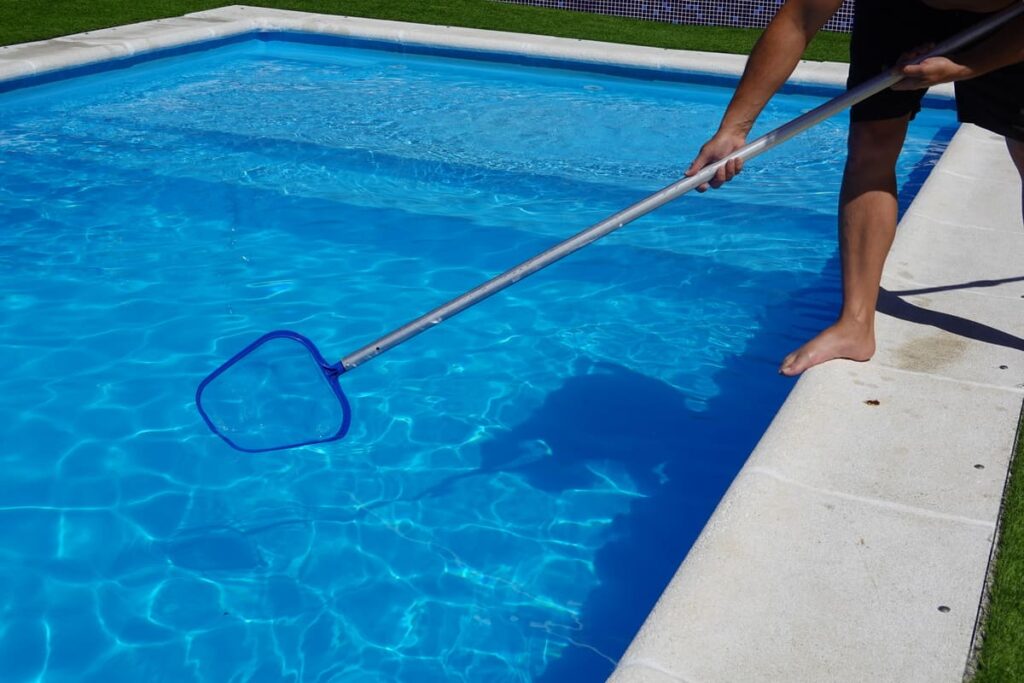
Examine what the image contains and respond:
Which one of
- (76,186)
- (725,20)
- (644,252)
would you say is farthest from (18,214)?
(725,20)

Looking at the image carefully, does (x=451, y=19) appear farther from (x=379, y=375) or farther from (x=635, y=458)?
(x=635, y=458)

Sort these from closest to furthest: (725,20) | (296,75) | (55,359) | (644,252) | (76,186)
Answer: (55,359), (644,252), (76,186), (296,75), (725,20)

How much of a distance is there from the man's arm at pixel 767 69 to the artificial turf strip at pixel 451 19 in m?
6.23

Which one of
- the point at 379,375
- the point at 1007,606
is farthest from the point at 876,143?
the point at 379,375

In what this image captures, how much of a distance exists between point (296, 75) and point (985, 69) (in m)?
6.85

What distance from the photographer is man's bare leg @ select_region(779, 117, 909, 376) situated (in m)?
3.24

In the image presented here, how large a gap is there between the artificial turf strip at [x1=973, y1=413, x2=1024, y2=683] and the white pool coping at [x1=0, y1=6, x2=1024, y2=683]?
31 millimetres

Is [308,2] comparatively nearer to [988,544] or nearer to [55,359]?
[55,359]

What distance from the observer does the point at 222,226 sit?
18.8 feet

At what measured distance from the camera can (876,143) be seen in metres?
3.27

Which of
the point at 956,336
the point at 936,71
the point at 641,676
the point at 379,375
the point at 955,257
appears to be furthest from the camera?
the point at 379,375

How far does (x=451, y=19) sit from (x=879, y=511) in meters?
8.34

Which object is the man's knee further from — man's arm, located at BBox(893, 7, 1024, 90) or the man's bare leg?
man's arm, located at BBox(893, 7, 1024, 90)

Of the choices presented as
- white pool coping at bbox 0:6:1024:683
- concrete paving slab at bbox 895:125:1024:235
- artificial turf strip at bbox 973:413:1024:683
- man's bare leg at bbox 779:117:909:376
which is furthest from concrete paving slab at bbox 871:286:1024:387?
concrete paving slab at bbox 895:125:1024:235
